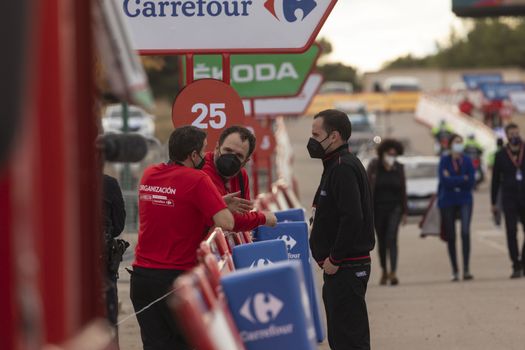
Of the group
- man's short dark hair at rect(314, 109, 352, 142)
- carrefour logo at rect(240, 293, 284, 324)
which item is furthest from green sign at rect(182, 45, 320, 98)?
carrefour logo at rect(240, 293, 284, 324)

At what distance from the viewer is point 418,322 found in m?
12.5

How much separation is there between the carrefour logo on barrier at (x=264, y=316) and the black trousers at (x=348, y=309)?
304 centimetres

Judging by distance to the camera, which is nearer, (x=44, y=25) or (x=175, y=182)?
(x=44, y=25)

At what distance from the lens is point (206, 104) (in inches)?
441

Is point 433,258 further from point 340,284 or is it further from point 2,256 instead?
point 2,256

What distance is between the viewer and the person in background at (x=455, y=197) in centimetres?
1773

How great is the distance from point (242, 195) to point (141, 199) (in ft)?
5.28

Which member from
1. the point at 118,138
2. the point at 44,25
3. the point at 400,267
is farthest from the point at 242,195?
the point at 400,267

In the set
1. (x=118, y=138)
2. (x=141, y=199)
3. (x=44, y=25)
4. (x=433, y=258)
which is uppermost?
(x=44, y=25)

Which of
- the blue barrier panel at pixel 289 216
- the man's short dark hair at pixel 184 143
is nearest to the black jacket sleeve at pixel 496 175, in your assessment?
the blue barrier panel at pixel 289 216

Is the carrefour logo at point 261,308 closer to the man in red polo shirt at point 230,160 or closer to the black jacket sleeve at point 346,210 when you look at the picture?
the black jacket sleeve at point 346,210

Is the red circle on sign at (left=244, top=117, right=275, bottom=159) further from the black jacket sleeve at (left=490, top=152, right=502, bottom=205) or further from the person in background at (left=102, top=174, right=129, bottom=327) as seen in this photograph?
the person in background at (left=102, top=174, right=129, bottom=327)

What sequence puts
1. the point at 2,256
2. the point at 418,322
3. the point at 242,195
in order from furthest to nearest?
the point at 418,322 < the point at 242,195 < the point at 2,256

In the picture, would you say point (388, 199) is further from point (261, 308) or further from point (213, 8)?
point (261, 308)
